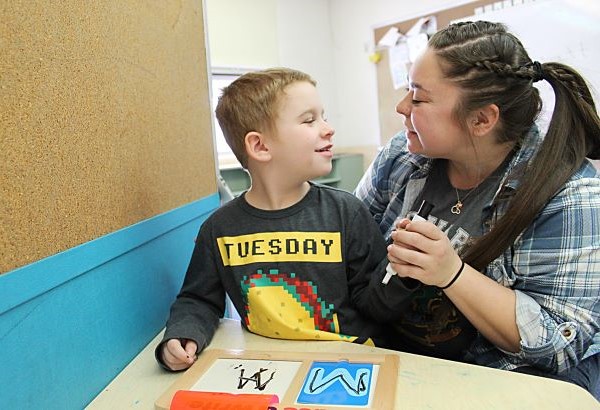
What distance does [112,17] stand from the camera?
2.65ft

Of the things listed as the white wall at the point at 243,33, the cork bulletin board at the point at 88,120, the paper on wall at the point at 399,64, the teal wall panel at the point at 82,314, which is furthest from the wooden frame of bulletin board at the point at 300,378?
the paper on wall at the point at 399,64

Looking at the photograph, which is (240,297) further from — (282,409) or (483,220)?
(483,220)

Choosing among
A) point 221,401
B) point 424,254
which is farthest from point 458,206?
point 221,401

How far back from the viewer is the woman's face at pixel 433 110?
94cm

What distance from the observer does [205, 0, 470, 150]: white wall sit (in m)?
3.12

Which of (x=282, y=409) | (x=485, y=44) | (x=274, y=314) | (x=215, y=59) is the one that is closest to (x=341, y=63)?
(x=215, y=59)

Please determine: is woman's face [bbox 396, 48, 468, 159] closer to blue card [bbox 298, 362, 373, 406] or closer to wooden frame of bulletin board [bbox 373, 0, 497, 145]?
blue card [bbox 298, 362, 373, 406]

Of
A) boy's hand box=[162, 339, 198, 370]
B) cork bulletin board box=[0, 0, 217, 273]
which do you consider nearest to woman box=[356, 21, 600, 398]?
boy's hand box=[162, 339, 198, 370]

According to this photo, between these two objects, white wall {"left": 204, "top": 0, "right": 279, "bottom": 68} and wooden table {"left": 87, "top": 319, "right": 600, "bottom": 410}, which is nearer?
wooden table {"left": 87, "top": 319, "right": 600, "bottom": 410}

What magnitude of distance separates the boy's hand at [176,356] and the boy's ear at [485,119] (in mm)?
680

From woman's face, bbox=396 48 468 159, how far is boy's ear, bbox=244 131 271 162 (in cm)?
31

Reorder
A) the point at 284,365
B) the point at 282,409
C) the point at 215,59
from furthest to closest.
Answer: the point at 215,59 < the point at 284,365 < the point at 282,409

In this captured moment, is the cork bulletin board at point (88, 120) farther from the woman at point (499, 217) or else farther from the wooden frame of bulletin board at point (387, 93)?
the wooden frame of bulletin board at point (387, 93)

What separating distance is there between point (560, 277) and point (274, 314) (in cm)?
50
